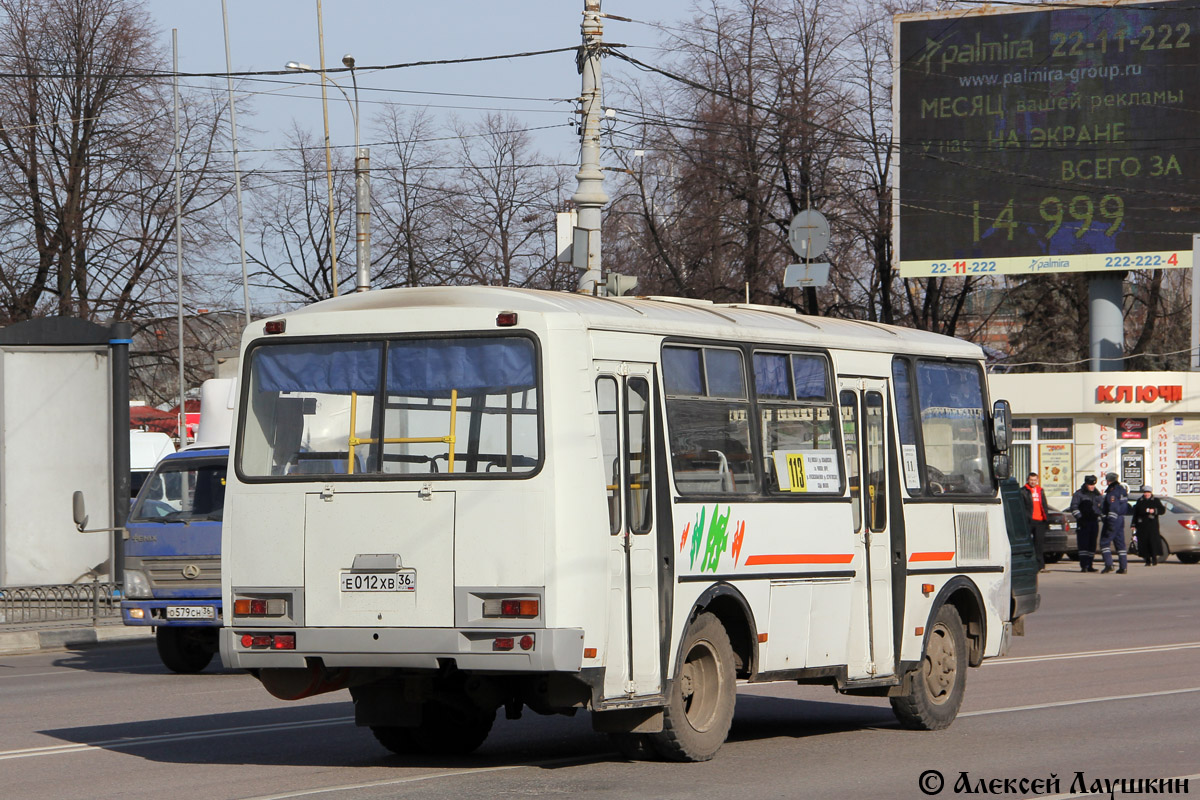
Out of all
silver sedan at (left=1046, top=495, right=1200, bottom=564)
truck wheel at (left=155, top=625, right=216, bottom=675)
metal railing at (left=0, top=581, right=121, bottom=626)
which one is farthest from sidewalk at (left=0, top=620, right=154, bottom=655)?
silver sedan at (left=1046, top=495, right=1200, bottom=564)

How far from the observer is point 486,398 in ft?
30.4

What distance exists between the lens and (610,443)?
9.44m

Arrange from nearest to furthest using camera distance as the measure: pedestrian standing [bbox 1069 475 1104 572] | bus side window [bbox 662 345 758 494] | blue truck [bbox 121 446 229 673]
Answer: bus side window [bbox 662 345 758 494] < blue truck [bbox 121 446 229 673] < pedestrian standing [bbox 1069 475 1104 572]

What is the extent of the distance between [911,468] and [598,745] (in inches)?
115

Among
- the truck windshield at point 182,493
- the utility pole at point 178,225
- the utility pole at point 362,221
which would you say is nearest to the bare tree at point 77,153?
the utility pole at point 178,225

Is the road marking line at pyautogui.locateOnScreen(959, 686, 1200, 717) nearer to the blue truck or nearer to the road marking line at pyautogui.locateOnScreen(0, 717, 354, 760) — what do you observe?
the road marking line at pyautogui.locateOnScreen(0, 717, 354, 760)

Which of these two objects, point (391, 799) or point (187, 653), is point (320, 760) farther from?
point (187, 653)

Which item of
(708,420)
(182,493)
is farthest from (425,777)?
(182,493)

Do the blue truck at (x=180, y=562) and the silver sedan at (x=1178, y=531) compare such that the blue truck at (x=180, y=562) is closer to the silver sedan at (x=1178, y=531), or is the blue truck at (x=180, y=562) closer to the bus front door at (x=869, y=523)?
the bus front door at (x=869, y=523)

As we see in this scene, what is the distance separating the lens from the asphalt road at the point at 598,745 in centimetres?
901

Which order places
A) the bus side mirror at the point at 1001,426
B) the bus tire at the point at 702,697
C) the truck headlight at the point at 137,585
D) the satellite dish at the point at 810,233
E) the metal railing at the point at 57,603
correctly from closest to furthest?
1. the bus tire at the point at 702,697
2. the bus side mirror at the point at 1001,426
3. the truck headlight at the point at 137,585
4. the metal railing at the point at 57,603
5. the satellite dish at the point at 810,233

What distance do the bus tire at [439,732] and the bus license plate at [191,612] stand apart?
6.13 m

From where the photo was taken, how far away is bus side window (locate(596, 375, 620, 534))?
927cm

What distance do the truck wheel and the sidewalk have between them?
2635mm
